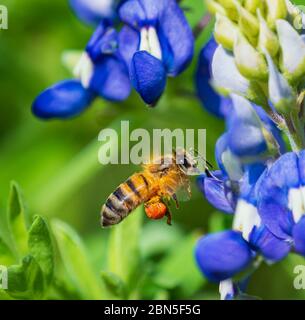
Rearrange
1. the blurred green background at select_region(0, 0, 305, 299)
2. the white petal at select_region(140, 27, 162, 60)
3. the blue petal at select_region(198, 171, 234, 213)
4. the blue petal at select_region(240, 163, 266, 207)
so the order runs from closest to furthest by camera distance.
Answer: the blue petal at select_region(240, 163, 266, 207), the blue petal at select_region(198, 171, 234, 213), the white petal at select_region(140, 27, 162, 60), the blurred green background at select_region(0, 0, 305, 299)

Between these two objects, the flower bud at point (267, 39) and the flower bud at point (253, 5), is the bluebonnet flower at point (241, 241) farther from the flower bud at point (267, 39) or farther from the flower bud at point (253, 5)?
the flower bud at point (253, 5)

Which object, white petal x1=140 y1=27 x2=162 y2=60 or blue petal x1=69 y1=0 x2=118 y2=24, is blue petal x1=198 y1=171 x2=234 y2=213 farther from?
blue petal x1=69 y1=0 x2=118 y2=24

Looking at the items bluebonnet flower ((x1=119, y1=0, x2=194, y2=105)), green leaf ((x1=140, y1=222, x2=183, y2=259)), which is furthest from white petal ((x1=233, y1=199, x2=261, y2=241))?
green leaf ((x1=140, y1=222, x2=183, y2=259))

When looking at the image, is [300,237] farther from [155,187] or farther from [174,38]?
[174,38]

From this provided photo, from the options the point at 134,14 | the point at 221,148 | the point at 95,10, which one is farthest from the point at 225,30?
the point at 95,10

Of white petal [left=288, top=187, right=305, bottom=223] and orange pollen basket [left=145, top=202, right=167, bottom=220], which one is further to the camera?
orange pollen basket [left=145, top=202, right=167, bottom=220]

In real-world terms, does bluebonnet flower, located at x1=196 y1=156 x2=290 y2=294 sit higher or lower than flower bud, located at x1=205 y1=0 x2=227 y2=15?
lower

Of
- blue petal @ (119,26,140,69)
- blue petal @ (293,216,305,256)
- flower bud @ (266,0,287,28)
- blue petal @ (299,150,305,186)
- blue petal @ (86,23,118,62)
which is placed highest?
blue petal @ (86,23,118,62)
